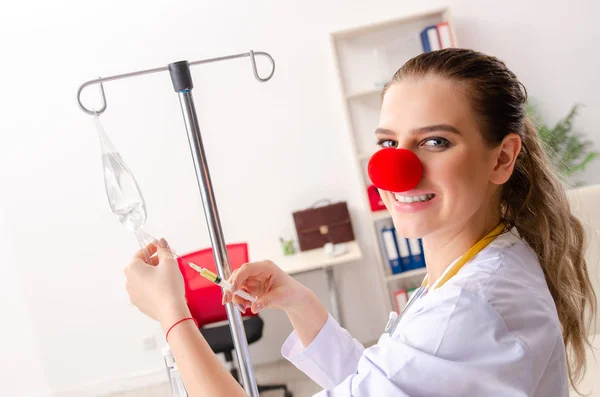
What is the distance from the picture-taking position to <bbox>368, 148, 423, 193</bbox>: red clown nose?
1.09 m

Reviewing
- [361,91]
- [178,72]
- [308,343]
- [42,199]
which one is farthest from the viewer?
[42,199]

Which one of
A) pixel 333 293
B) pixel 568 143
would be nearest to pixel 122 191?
pixel 333 293

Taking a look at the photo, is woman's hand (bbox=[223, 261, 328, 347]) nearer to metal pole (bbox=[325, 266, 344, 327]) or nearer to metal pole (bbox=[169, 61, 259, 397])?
metal pole (bbox=[169, 61, 259, 397])

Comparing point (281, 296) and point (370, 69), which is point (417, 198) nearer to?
point (281, 296)

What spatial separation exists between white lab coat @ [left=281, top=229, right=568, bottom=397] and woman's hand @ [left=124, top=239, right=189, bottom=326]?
0.29 metres

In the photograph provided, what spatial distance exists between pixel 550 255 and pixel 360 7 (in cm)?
296

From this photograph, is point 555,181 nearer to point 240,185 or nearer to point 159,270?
point 159,270

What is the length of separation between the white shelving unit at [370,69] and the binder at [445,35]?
3.4 inches

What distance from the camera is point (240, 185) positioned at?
13.3 feet

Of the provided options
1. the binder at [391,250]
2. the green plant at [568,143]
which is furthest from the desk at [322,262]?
the green plant at [568,143]

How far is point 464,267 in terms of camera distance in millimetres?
1126

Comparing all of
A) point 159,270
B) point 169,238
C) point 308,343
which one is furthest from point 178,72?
point 169,238

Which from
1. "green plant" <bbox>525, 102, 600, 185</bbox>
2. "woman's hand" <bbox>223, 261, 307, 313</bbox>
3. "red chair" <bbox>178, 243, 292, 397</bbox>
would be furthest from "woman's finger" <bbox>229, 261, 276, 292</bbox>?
"green plant" <bbox>525, 102, 600, 185</bbox>

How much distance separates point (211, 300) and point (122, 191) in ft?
7.84
